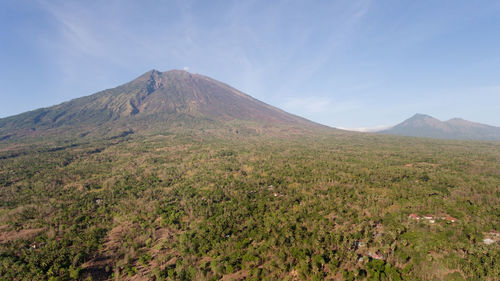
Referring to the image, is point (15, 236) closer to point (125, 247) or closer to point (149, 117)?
point (125, 247)

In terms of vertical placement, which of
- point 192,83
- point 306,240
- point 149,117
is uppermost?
point 192,83

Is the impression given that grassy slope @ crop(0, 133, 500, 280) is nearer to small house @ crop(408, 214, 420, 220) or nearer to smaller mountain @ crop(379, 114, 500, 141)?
small house @ crop(408, 214, 420, 220)

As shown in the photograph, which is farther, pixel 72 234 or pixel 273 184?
pixel 273 184

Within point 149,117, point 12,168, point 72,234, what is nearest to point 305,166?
point 72,234

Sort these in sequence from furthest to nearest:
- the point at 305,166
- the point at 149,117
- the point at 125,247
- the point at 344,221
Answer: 1. the point at 149,117
2. the point at 305,166
3. the point at 344,221
4. the point at 125,247

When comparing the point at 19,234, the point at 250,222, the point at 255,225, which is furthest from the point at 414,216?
the point at 19,234
